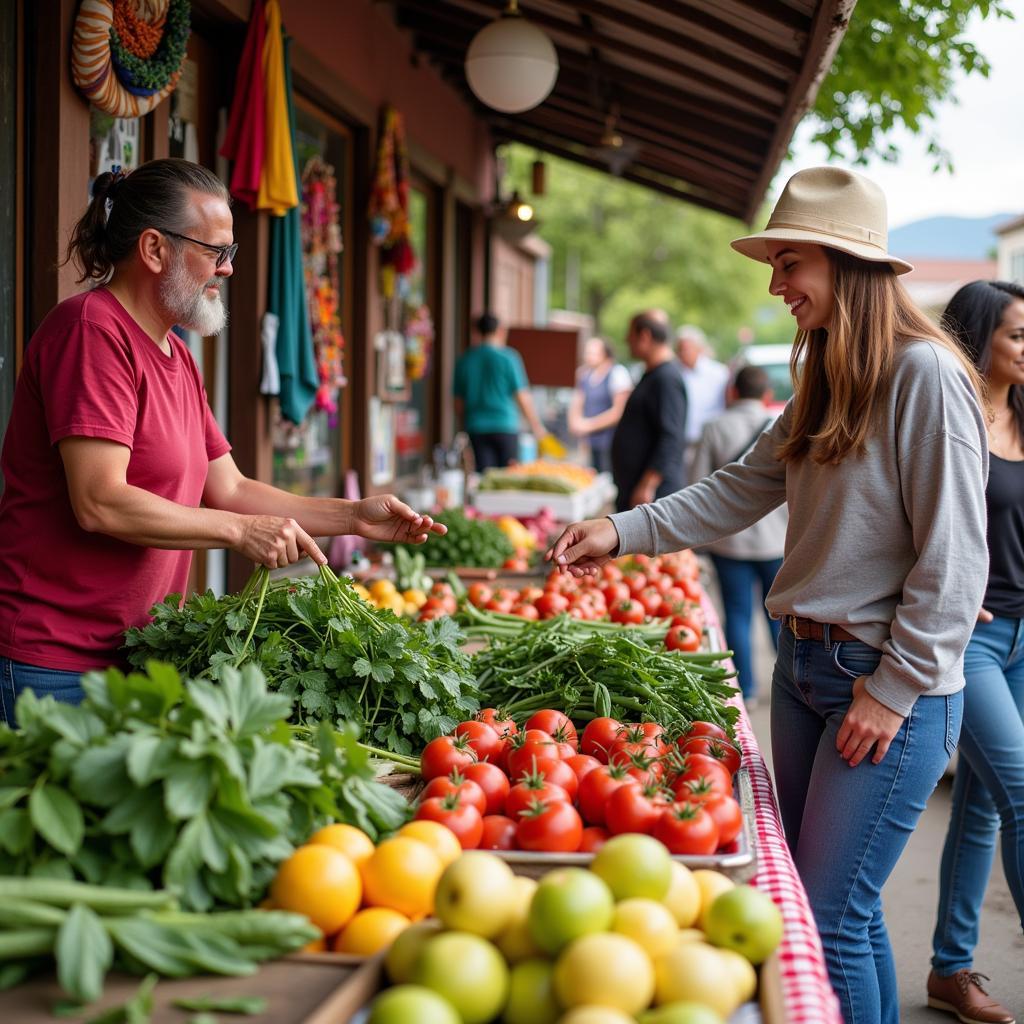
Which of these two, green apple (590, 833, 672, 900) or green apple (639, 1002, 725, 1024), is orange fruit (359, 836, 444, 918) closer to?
green apple (590, 833, 672, 900)

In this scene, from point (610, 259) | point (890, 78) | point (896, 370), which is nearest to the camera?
point (896, 370)

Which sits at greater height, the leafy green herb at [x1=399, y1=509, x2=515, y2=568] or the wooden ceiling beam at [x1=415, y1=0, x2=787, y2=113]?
the wooden ceiling beam at [x1=415, y1=0, x2=787, y2=113]

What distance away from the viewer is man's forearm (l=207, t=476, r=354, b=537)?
328cm

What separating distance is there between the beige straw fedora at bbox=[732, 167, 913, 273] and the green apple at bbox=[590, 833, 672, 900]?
1384mm

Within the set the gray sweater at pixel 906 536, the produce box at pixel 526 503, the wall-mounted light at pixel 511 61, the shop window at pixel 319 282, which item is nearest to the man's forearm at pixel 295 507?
the gray sweater at pixel 906 536

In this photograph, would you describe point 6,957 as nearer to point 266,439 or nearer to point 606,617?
point 606,617

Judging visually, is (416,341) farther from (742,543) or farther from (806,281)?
(806,281)

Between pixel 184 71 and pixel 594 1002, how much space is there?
4.71 metres

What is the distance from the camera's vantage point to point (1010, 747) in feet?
11.4

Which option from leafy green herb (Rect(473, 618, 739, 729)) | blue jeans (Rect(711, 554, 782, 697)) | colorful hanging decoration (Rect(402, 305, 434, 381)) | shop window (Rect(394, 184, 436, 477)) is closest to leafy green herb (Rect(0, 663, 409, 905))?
leafy green herb (Rect(473, 618, 739, 729))

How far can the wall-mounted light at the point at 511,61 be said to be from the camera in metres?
6.10

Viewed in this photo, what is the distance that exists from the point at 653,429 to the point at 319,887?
5878mm

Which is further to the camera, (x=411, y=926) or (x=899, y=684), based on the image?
(x=899, y=684)

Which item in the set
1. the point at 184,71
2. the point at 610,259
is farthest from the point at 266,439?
the point at 610,259
